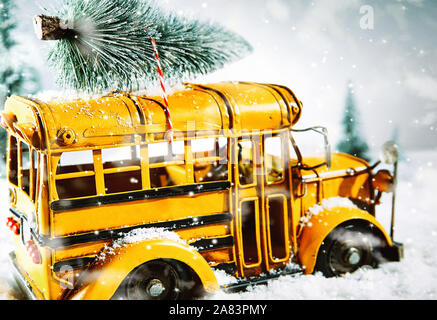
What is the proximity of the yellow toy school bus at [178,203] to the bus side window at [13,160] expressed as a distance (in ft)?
0.04

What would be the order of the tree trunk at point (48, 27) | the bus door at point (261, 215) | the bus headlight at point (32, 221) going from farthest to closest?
the bus door at point (261, 215)
the bus headlight at point (32, 221)
the tree trunk at point (48, 27)

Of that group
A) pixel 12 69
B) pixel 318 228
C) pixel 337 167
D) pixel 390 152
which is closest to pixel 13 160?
pixel 318 228

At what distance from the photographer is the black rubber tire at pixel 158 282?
12.2 feet

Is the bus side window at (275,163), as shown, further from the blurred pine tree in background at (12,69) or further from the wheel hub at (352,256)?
the blurred pine tree in background at (12,69)

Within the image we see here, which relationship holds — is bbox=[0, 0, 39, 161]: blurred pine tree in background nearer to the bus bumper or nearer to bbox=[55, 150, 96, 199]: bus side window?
bbox=[55, 150, 96, 199]: bus side window

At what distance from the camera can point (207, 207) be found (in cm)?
396

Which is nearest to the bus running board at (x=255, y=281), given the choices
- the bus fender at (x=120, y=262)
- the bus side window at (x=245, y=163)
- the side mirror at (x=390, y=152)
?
the bus fender at (x=120, y=262)

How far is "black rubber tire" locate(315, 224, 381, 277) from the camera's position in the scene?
14.8 feet

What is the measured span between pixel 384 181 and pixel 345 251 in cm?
97

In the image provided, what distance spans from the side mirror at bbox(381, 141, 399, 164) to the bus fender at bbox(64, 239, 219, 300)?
7.91 feet

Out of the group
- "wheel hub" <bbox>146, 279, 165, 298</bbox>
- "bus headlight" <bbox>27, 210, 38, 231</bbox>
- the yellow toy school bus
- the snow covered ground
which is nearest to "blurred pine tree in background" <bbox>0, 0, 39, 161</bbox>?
the snow covered ground

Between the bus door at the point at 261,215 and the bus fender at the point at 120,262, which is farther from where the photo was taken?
the bus door at the point at 261,215
